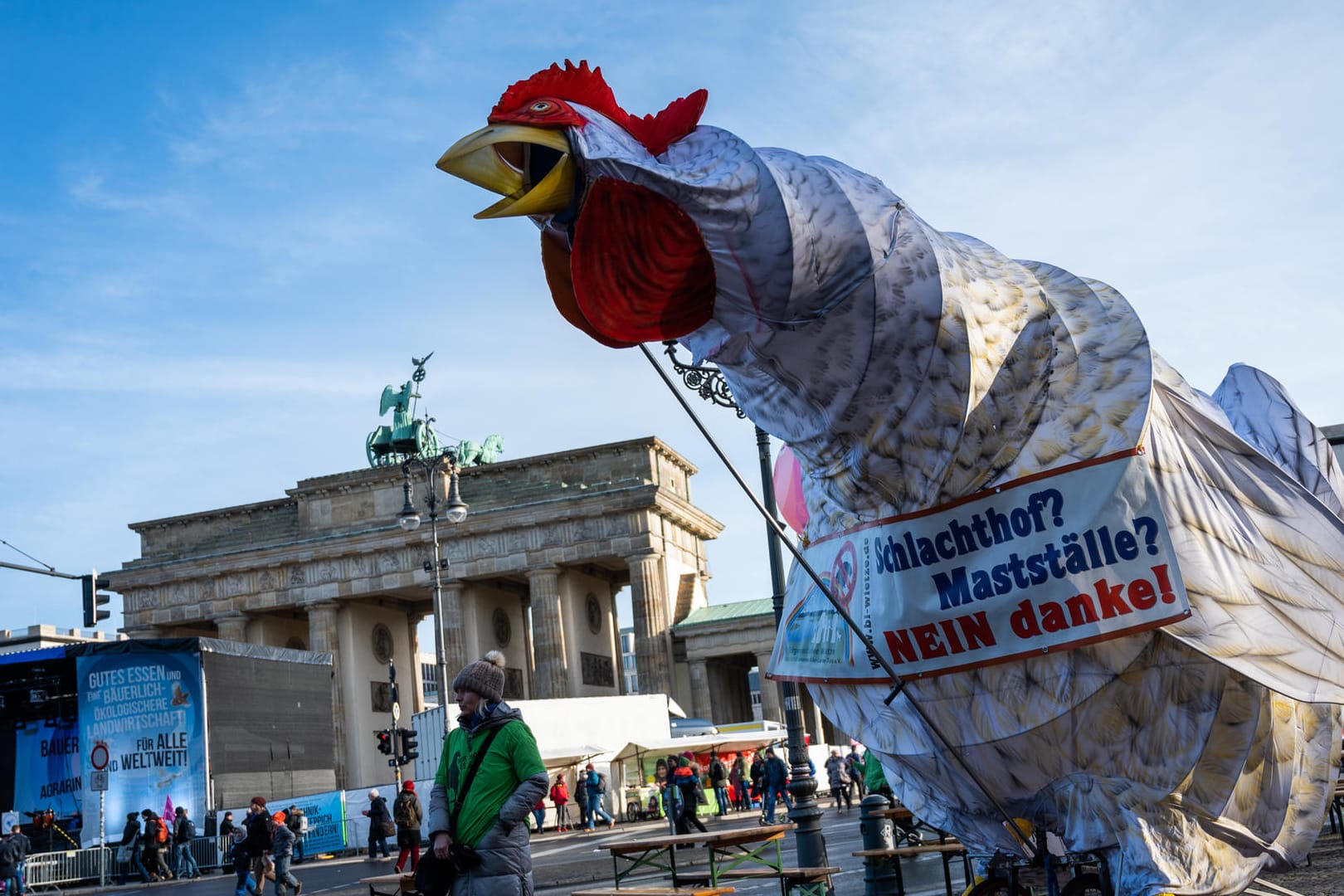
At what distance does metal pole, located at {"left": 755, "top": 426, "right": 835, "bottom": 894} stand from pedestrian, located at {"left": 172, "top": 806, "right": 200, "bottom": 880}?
18.9 meters

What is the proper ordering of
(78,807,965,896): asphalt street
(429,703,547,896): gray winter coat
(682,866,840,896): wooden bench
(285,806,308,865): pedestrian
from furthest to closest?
(285,806,308,865): pedestrian < (78,807,965,896): asphalt street < (682,866,840,896): wooden bench < (429,703,547,896): gray winter coat

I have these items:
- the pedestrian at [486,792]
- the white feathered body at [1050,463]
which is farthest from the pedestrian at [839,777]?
the white feathered body at [1050,463]

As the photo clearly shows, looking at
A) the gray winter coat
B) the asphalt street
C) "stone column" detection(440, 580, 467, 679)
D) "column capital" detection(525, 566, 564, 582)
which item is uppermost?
"column capital" detection(525, 566, 564, 582)

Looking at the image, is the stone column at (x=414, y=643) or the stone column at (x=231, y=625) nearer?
the stone column at (x=231, y=625)

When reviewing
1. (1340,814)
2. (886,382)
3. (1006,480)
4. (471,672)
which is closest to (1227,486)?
(1006,480)

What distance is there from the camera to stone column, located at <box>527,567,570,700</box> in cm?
5222

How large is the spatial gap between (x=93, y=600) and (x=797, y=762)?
14604 mm

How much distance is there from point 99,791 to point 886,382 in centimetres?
3059

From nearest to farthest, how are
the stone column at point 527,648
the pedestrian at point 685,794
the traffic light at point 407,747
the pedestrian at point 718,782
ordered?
the pedestrian at point 685,794 → the traffic light at point 407,747 → the pedestrian at point 718,782 → the stone column at point 527,648

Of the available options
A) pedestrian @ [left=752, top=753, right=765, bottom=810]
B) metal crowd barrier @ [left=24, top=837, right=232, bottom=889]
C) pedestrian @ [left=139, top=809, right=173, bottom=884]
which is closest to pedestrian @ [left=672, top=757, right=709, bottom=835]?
pedestrian @ [left=752, top=753, right=765, bottom=810]

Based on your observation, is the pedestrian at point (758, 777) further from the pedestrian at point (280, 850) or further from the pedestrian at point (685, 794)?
the pedestrian at point (280, 850)

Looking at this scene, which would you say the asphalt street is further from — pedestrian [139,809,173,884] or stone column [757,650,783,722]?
stone column [757,650,783,722]

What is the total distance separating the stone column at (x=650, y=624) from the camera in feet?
173

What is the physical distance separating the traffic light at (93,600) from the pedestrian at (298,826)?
184 inches
